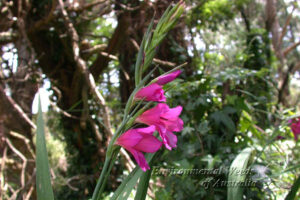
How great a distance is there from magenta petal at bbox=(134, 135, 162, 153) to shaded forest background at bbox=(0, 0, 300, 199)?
0.70 metres

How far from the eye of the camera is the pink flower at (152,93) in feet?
2.18

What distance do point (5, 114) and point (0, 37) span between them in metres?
0.70

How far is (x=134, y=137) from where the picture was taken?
→ 0.66 m

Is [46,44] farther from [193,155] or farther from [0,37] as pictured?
[193,155]

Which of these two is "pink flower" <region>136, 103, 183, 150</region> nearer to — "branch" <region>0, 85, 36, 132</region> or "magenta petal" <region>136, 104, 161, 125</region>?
"magenta petal" <region>136, 104, 161, 125</region>

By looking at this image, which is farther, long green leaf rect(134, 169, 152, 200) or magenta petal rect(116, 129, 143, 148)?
long green leaf rect(134, 169, 152, 200)

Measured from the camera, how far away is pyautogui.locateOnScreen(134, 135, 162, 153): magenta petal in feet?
2.17

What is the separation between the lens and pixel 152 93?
2.19 feet

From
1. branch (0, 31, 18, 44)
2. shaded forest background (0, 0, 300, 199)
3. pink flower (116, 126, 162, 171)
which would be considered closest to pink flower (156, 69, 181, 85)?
pink flower (116, 126, 162, 171)

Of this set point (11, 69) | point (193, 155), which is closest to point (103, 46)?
point (11, 69)

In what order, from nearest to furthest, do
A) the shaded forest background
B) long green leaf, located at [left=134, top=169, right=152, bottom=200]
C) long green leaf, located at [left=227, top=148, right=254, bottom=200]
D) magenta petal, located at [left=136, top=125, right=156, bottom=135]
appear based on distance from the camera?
magenta petal, located at [left=136, top=125, right=156, bottom=135] < long green leaf, located at [left=134, top=169, right=152, bottom=200] < long green leaf, located at [left=227, top=148, right=254, bottom=200] < the shaded forest background

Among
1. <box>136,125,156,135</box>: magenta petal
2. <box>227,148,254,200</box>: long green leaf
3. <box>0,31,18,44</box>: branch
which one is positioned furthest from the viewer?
<box>0,31,18,44</box>: branch

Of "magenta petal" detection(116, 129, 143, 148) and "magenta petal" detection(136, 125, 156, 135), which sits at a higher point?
"magenta petal" detection(136, 125, 156, 135)

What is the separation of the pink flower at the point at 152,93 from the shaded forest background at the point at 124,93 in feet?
2.40
